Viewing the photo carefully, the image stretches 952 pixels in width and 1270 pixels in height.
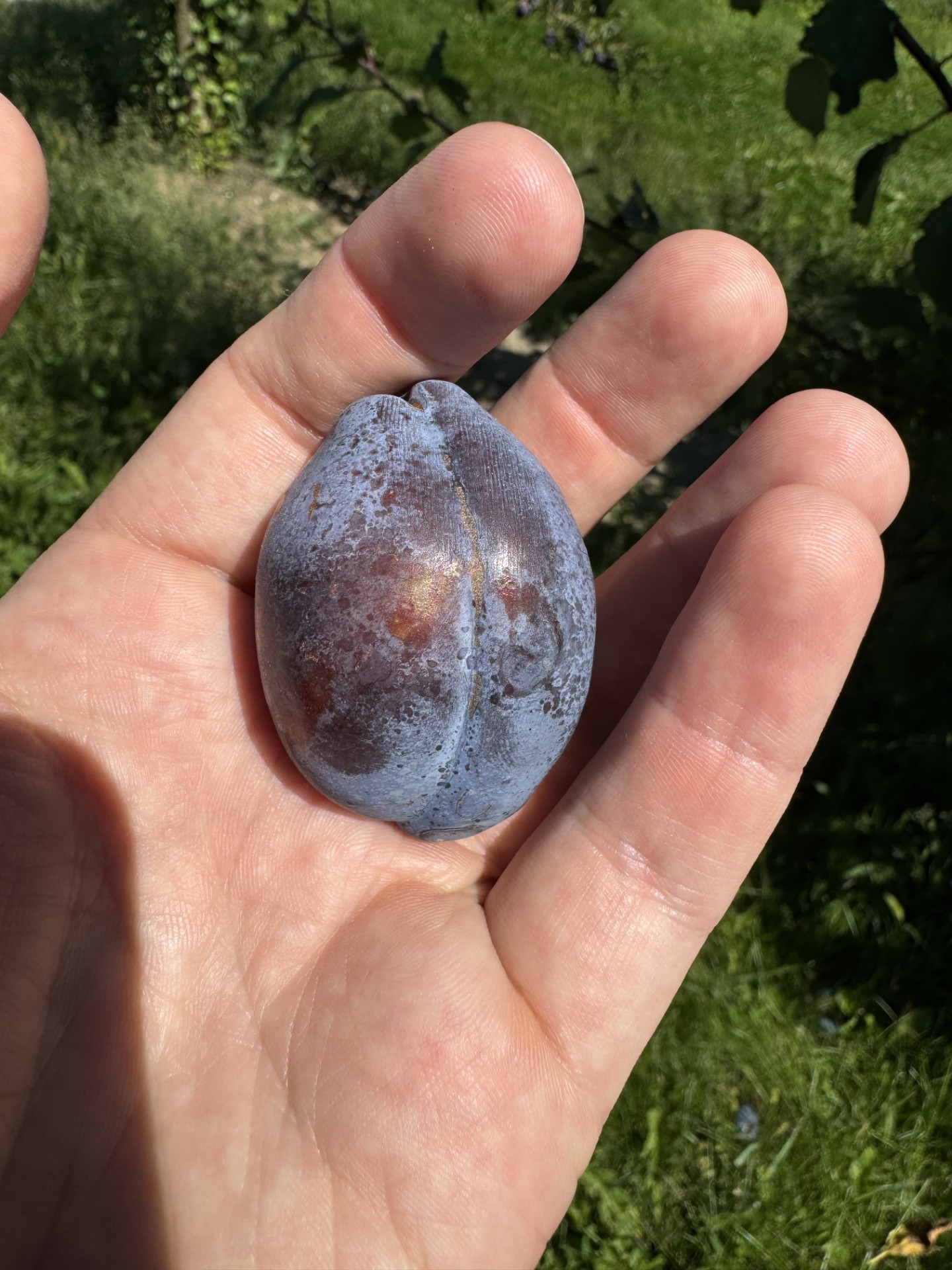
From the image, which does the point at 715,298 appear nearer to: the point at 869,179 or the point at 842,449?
the point at 842,449

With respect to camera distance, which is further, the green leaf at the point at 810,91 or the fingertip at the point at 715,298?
the green leaf at the point at 810,91

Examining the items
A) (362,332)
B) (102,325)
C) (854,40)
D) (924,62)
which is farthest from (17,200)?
(102,325)

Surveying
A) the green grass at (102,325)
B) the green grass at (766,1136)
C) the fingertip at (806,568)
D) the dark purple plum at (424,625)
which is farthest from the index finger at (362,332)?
the green grass at (766,1136)

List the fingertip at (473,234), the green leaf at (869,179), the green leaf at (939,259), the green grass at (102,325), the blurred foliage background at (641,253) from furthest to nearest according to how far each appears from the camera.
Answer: the green grass at (102,325)
the blurred foliage background at (641,253)
the green leaf at (869,179)
the green leaf at (939,259)
the fingertip at (473,234)

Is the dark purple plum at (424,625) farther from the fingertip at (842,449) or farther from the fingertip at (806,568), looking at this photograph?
the fingertip at (842,449)

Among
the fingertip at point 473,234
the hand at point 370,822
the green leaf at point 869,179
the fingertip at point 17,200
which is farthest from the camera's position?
the green leaf at point 869,179

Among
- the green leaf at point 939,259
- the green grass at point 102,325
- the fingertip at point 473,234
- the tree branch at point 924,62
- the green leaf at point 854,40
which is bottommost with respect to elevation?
the green grass at point 102,325

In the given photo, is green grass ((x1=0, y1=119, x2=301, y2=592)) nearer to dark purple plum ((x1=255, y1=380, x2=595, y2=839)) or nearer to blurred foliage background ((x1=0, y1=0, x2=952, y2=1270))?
blurred foliage background ((x1=0, y1=0, x2=952, y2=1270))

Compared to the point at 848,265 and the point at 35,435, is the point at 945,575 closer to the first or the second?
the point at 848,265

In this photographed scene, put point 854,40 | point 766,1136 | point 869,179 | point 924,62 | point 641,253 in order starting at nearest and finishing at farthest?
point 854,40 → point 924,62 → point 869,179 → point 766,1136 → point 641,253
